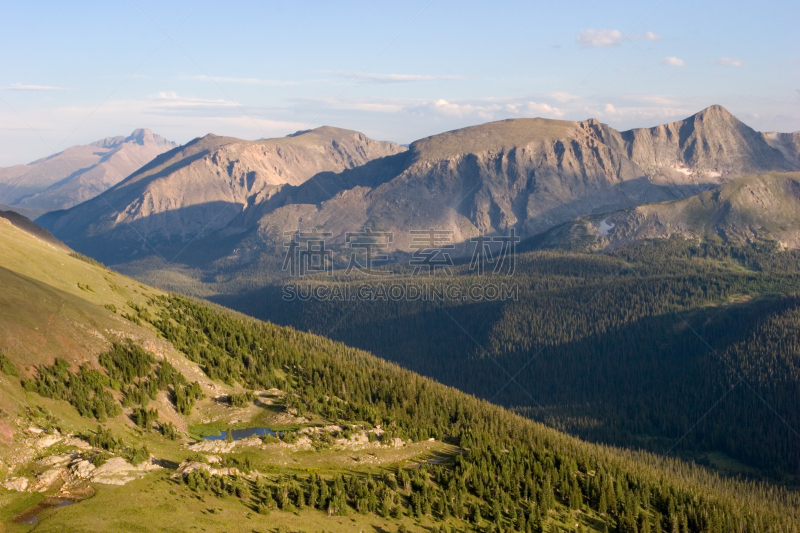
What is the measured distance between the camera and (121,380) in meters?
106

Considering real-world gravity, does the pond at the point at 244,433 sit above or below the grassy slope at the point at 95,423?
below

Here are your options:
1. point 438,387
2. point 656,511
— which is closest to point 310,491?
point 656,511

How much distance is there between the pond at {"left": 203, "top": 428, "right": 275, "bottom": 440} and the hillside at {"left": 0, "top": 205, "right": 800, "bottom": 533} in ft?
6.72

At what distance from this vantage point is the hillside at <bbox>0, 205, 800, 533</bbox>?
259 feet

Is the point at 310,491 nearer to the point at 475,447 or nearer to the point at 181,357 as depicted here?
the point at 475,447

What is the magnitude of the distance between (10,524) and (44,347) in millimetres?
39392

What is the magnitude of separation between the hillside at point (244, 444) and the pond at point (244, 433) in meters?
2.05

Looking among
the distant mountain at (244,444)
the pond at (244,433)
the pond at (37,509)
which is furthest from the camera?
the pond at (244,433)

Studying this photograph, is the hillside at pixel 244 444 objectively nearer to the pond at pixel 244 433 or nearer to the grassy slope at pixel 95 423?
the grassy slope at pixel 95 423

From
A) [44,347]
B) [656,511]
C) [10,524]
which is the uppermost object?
[44,347]

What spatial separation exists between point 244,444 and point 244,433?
710 centimetres

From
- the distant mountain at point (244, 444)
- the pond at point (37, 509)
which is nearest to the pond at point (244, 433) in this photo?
the distant mountain at point (244, 444)

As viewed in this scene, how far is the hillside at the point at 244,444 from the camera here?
78.8 meters

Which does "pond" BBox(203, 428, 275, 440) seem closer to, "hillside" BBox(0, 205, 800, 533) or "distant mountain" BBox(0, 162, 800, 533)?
"distant mountain" BBox(0, 162, 800, 533)
